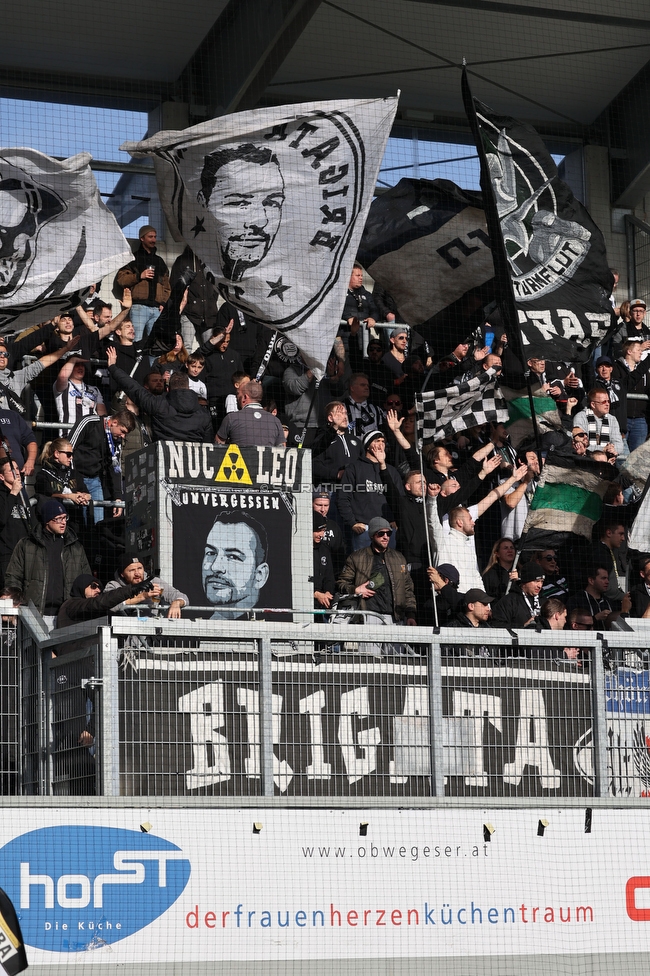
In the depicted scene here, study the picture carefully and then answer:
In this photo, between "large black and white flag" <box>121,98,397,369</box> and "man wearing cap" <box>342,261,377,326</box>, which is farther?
"man wearing cap" <box>342,261,377,326</box>

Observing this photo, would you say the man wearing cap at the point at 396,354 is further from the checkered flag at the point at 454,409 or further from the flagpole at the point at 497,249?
the flagpole at the point at 497,249

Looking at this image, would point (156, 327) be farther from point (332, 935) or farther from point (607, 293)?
point (332, 935)

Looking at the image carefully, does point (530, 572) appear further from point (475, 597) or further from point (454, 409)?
point (475, 597)

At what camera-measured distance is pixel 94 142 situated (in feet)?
47.1

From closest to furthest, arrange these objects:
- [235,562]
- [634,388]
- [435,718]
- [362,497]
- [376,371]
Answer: [435,718] < [235,562] < [362,497] < [376,371] < [634,388]

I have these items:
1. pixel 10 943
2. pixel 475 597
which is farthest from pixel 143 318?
pixel 10 943

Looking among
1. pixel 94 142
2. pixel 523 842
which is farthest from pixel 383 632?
pixel 94 142

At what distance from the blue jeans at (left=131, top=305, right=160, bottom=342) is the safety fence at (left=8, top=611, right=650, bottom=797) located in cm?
516

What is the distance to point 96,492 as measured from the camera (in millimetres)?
11898

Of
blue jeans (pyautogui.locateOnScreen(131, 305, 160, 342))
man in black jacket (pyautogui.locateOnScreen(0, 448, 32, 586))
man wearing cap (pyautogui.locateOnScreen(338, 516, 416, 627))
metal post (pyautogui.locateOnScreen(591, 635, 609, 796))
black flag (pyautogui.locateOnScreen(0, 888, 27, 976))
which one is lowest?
black flag (pyautogui.locateOnScreen(0, 888, 27, 976))

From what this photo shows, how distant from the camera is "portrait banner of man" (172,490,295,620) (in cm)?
903

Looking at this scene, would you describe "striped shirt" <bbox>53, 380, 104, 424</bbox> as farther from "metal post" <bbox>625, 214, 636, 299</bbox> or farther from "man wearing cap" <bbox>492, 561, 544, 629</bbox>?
"metal post" <bbox>625, 214, 636, 299</bbox>

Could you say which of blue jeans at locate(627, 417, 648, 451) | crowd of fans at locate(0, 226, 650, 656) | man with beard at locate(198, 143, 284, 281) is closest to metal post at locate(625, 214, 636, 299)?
crowd of fans at locate(0, 226, 650, 656)

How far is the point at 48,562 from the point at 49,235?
2759 millimetres
